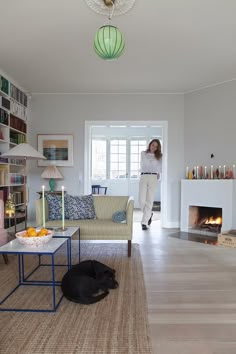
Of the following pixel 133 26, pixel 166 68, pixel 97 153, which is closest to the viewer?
pixel 133 26

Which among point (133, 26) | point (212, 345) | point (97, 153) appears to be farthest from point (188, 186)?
point (97, 153)

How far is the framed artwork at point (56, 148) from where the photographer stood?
18.9ft

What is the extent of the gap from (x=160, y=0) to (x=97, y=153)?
21.2 ft

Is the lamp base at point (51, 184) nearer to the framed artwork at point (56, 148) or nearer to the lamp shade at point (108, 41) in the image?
the framed artwork at point (56, 148)

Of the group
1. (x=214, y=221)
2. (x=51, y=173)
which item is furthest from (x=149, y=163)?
(x=51, y=173)

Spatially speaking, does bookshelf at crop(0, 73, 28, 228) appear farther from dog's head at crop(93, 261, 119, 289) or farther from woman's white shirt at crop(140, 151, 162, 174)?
woman's white shirt at crop(140, 151, 162, 174)

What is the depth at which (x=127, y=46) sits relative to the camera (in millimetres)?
3643

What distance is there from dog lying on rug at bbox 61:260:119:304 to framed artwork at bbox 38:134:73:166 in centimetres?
338

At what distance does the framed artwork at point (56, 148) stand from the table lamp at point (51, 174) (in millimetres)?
274

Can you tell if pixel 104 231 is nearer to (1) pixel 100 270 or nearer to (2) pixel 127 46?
(1) pixel 100 270

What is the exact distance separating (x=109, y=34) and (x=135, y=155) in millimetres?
6581

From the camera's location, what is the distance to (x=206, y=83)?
512 cm

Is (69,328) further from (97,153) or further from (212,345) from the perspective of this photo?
(97,153)

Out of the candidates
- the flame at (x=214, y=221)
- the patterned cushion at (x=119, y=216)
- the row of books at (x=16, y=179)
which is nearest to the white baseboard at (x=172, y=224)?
the flame at (x=214, y=221)
